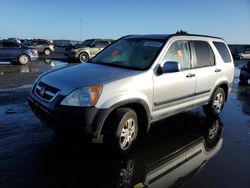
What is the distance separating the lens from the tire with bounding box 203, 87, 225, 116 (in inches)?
287

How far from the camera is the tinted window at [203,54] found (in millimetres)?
6454

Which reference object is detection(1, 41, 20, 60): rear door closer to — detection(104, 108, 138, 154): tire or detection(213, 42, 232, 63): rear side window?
detection(213, 42, 232, 63): rear side window

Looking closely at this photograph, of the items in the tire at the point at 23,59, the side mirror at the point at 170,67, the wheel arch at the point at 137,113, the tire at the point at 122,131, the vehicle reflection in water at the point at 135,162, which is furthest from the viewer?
the tire at the point at 23,59

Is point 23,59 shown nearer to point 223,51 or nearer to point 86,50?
point 86,50

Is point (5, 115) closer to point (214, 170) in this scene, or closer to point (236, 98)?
point (214, 170)

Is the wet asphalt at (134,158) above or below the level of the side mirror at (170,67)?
below

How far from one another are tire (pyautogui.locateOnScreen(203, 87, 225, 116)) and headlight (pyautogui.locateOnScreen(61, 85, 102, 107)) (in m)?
3.72

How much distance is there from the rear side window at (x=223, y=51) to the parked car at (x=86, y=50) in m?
17.8

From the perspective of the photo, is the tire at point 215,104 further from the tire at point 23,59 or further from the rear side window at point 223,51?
the tire at point 23,59

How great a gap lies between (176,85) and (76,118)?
2155mm

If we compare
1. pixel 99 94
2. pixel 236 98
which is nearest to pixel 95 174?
pixel 99 94


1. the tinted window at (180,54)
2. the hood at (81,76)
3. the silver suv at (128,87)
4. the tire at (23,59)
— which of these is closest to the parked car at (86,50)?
the tire at (23,59)

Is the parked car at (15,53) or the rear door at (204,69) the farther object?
the parked car at (15,53)

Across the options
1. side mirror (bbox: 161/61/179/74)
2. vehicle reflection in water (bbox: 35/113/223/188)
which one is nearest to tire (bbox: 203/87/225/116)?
vehicle reflection in water (bbox: 35/113/223/188)
